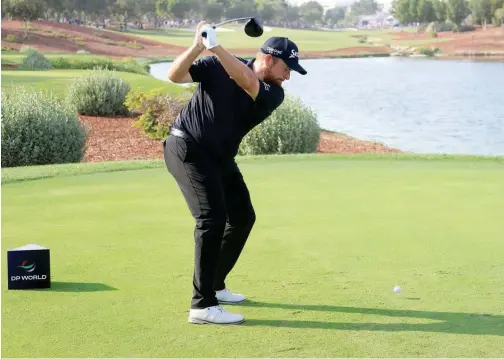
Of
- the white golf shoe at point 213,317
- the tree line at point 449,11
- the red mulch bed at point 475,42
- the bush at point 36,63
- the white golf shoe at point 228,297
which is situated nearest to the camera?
the white golf shoe at point 213,317

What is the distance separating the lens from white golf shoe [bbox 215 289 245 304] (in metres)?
5.32

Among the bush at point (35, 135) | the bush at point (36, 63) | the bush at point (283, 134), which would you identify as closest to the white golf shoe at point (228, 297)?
the bush at point (35, 135)

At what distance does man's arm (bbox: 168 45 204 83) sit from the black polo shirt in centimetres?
5

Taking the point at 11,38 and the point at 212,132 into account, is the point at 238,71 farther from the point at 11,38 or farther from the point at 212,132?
the point at 11,38

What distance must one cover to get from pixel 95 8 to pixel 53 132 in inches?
3767

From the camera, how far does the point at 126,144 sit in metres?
21.3

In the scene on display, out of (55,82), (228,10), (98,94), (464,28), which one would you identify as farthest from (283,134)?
(228,10)

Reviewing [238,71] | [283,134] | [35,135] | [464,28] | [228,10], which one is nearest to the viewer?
[238,71]

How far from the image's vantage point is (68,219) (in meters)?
7.82

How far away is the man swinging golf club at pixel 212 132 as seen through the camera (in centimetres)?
488

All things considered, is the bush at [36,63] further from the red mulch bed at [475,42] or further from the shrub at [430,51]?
the red mulch bed at [475,42]

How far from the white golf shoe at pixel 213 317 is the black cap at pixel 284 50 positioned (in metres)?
1.40

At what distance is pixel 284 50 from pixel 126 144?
16.7 meters

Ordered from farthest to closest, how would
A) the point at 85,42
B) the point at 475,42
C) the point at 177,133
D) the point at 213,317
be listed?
the point at 475,42 → the point at 85,42 → the point at 177,133 → the point at 213,317
